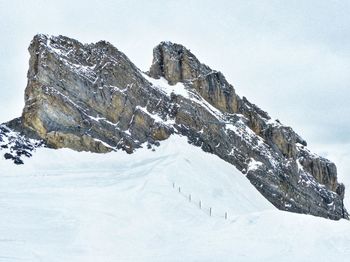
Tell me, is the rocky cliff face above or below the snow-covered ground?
above

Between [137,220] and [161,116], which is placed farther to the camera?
[161,116]

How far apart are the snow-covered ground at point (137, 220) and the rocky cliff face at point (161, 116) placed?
4.84 metres

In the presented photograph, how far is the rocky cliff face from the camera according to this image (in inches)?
2346

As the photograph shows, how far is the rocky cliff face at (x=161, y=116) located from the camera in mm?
59594

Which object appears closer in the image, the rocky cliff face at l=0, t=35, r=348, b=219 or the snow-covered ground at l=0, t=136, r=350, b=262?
the snow-covered ground at l=0, t=136, r=350, b=262

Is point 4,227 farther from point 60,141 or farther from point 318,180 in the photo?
point 318,180

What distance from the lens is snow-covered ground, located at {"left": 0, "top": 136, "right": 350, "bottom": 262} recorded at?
24.1 metres

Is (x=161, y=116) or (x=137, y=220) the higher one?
(x=161, y=116)

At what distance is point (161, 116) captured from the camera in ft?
228

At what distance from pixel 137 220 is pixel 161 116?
1450 inches

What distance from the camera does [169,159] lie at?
189 ft

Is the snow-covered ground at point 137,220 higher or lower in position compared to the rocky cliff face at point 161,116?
lower

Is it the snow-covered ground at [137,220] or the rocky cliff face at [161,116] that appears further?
the rocky cliff face at [161,116]

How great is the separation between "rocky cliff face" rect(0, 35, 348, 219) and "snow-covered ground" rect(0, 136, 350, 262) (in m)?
4.84
